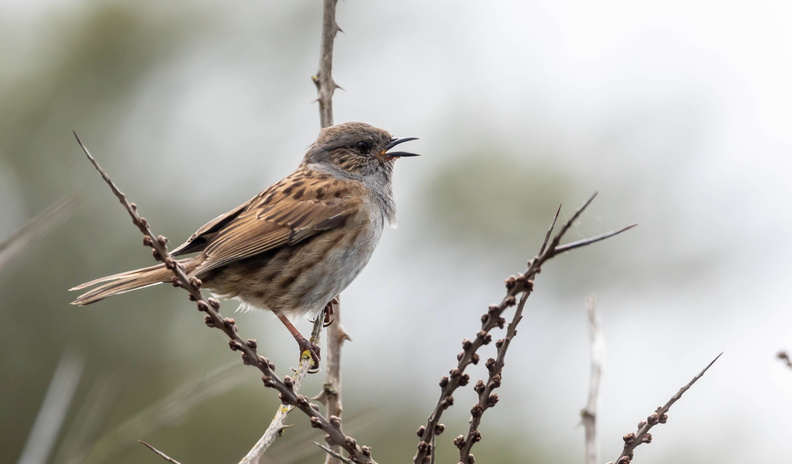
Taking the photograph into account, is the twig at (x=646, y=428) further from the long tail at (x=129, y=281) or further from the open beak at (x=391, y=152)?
the open beak at (x=391, y=152)

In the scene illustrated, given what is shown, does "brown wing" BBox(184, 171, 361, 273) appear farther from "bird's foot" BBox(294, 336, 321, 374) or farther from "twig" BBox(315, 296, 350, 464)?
"twig" BBox(315, 296, 350, 464)

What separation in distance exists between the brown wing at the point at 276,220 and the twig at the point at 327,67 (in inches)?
34.2

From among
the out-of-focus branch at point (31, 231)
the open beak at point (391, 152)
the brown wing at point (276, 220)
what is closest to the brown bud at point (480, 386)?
the out-of-focus branch at point (31, 231)

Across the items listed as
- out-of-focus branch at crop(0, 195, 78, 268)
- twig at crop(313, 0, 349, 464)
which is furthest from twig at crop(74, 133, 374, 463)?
twig at crop(313, 0, 349, 464)

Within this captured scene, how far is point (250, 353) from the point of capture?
98.0 inches

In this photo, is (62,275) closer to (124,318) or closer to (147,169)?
(124,318)

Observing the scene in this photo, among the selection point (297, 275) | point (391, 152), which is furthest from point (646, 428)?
point (391, 152)

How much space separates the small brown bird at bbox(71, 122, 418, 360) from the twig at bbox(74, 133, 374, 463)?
1.61 meters

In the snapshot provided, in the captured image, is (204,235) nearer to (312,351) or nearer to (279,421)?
(312,351)

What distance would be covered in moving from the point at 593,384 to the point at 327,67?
177cm

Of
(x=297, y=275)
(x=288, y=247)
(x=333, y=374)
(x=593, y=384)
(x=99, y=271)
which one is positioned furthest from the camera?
(x=99, y=271)

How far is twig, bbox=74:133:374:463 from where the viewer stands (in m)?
2.39

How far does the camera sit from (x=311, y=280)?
4559 millimetres

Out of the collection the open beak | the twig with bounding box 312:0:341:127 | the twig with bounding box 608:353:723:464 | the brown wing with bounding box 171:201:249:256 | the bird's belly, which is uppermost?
the open beak
